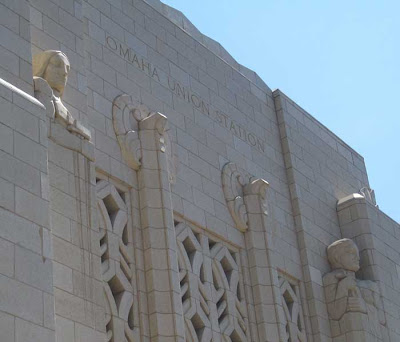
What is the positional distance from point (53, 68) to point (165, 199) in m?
2.81

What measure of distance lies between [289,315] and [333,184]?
4.34 meters

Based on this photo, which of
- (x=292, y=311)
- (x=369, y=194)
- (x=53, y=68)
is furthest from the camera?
(x=369, y=194)

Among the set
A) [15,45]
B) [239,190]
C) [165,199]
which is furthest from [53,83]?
[239,190]

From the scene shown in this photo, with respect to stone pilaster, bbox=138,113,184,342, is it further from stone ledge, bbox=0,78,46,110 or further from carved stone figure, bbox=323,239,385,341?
carved stone figure, bbox=323,239,385,341

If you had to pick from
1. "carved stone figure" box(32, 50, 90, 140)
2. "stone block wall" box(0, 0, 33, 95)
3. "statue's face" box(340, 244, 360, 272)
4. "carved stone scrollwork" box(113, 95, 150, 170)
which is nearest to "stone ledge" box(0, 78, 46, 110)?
"stone block wall" box(0, 0, 33, 95)

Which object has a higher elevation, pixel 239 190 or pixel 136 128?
pixel 136 128

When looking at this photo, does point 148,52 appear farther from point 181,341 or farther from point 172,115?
point 181,341

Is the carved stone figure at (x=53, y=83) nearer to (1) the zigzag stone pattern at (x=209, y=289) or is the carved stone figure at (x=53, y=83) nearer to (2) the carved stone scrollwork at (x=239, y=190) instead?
(1) the zigzag stone pattern at (x=209, y=289)

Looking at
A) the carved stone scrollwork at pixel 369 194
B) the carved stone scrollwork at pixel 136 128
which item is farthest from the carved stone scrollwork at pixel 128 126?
the carved stone scrollwork at pixel 369 194

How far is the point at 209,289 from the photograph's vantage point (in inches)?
676

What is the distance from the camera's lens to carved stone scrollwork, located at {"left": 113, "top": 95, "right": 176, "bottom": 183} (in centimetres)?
1672

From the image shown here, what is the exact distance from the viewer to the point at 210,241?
18000mm

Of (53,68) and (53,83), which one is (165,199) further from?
(53,68)

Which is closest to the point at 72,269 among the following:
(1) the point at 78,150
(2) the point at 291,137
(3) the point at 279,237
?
(1) the point at 78,150
